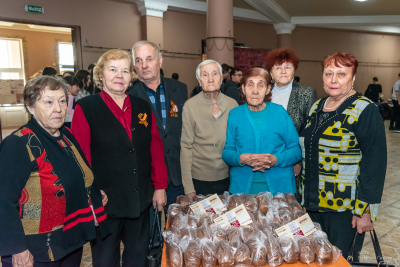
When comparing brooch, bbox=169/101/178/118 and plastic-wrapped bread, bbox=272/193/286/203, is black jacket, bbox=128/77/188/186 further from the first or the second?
plastic-wrapped bread, bbox=272/193/286/203

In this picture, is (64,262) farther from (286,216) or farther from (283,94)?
(283,94)

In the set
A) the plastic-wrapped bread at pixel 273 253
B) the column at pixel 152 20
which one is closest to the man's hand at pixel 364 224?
the plastic-wrapped bread at pixel 273 253

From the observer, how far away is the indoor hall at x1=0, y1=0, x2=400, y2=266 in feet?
19.9

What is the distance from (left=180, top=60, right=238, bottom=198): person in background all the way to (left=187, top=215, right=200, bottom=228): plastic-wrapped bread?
Result: 51 cm

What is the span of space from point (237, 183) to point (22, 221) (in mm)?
1329

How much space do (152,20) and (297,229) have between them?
8.15 meters

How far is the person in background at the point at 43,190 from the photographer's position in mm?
1298

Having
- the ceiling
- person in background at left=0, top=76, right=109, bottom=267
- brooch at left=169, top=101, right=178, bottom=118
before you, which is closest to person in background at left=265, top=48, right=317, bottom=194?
brooch at left=169, top=101, right=178, bottom=118

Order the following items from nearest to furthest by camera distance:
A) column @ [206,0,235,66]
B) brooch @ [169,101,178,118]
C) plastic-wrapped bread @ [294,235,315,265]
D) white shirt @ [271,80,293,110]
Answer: plastic-wrapped bread @ [294,235,315,265] < brooch @ [169,101,178,118] < white shirt @ [271,80,293,110] < column @ [206,0,235,66]

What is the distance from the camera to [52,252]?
1409 mm

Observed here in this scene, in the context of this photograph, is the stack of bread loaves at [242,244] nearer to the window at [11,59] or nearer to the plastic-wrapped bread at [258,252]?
the plastic-wrapped bread at [258,252]

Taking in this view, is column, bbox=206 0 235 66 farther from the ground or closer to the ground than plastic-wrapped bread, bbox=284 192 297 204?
farther from the ground

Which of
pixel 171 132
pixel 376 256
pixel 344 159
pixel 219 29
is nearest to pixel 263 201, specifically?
pixel 344 159

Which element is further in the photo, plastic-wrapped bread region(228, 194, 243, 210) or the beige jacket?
the beige jacket
